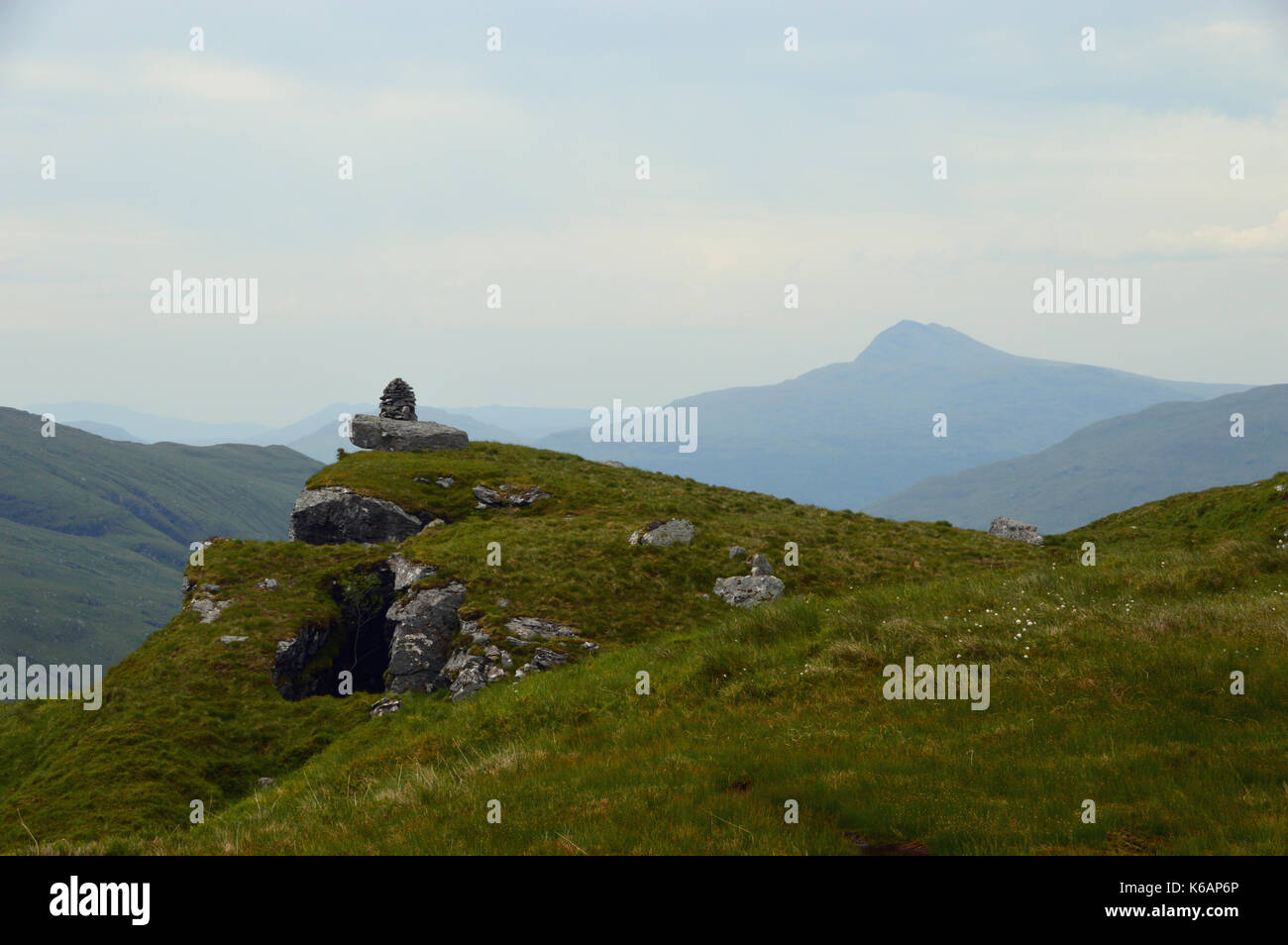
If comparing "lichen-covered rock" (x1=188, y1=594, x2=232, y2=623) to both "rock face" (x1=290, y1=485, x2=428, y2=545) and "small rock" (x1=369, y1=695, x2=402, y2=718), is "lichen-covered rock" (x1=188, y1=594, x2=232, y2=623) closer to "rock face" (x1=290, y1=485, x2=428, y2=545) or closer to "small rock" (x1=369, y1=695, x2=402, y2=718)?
"rock face" (x1=290, y1=485, x2=428, y2=545)

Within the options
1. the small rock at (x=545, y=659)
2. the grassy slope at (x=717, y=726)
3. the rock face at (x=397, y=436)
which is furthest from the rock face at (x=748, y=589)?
the rock face at (x=397, y=436)

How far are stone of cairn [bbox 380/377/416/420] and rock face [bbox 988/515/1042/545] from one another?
141 ft

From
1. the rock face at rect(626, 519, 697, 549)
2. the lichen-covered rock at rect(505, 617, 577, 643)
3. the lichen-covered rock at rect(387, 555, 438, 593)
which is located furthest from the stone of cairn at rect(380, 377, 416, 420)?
the lichen-covered rock at rect(505, 617, 577, 643)

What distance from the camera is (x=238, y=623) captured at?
110ft

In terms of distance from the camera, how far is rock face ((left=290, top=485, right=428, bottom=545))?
44188 mm

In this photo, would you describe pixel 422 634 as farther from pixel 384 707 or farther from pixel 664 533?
pixel 664 533

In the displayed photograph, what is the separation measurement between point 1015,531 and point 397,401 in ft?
148

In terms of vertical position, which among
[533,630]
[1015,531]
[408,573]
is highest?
[1015,531]

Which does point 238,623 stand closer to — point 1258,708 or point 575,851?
point 575,851

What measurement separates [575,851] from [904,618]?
13146mm

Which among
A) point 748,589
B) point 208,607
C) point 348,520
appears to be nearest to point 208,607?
point 208,607

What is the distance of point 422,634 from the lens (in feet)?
105

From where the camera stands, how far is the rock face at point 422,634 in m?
31.1
